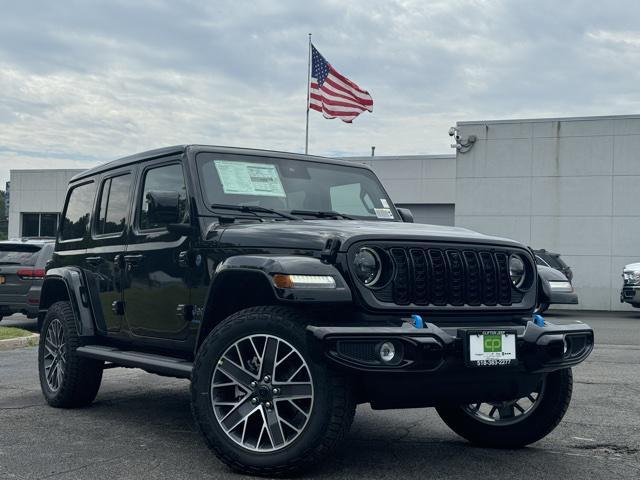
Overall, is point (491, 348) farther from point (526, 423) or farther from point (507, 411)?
point (507, 411)

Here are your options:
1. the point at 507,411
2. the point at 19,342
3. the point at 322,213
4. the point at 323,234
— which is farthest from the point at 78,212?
the point at 19,342

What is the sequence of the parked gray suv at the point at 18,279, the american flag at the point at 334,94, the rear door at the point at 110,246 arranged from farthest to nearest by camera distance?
the american flag at the point at 334,94 → the parked gray suv at the point at 18,279 → the rear door at the point at 110,246

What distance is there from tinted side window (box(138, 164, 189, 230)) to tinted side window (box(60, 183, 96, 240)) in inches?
43.4

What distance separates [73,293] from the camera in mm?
7098

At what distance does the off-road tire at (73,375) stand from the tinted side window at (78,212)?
0.73 meters

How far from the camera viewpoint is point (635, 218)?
25062 millimetres

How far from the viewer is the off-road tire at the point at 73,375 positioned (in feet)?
23.0

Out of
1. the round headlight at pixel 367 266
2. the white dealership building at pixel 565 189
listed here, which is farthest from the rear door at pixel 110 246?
the white dealership building at pixel 565 189

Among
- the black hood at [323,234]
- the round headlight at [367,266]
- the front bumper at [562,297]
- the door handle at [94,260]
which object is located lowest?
the front bumper at [562,297]

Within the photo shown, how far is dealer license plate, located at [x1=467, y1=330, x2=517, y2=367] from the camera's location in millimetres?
4648

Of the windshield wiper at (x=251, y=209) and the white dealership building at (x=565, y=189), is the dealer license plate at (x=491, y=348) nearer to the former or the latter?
the windshield wiper at (x=251, y=209)

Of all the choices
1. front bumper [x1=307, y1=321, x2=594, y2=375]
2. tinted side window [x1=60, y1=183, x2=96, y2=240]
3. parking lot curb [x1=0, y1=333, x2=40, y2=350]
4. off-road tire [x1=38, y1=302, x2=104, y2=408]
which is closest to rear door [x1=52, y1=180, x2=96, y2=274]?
tinted side window [x1=60, y1=183, x2=96, y2=240]

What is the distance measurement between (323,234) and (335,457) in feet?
4.62

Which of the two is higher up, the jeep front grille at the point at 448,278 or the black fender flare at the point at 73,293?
the jeep front grille at the point at 448,278
